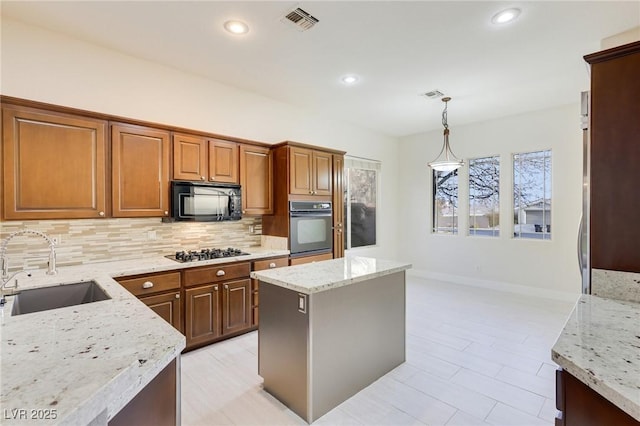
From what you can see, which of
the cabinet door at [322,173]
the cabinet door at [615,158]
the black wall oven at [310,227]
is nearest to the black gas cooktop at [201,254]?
the black wall oven at [310,227]

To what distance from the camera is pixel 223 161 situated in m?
3.52

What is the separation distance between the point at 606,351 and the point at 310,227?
3.22m

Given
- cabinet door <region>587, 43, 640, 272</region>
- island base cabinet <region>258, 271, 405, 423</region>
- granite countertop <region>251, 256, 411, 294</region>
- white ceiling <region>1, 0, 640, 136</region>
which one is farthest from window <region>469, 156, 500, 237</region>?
cabinet door <region>587, 43, 640, 272</region>

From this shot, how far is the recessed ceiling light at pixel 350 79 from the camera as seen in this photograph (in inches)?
141

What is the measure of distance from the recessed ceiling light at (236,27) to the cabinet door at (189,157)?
117 centimetres

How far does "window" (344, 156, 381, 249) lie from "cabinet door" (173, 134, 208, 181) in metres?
2.92

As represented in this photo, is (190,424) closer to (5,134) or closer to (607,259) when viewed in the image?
(5,134)

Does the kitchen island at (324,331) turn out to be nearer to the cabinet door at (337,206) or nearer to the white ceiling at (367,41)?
the cabinet door at (337,206)

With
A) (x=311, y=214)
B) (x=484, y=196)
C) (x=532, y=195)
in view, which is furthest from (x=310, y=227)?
(x=532, y=195)

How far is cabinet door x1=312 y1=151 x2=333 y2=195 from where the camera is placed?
163 inches

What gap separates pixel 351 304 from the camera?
2.34 m

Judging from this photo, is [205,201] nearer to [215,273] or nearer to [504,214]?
[215,273]

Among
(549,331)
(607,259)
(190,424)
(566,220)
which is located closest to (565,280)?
(566,220)

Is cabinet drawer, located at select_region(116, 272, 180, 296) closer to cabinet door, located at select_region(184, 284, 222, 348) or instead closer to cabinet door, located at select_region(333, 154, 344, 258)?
cabinet door, located at select_region(184, 284, 222, 348)
